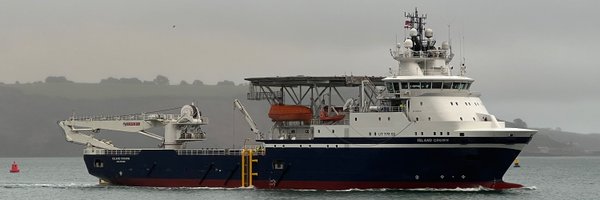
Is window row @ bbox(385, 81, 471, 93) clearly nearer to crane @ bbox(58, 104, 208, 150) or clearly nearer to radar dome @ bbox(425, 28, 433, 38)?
radar dome @ bbox(425, 28, 433, 38)

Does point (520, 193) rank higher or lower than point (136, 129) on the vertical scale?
lower

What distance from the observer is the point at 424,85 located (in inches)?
2235

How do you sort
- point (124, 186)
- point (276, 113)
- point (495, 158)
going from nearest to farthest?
1. point (495, 158)
2. point (276, 113)
3. point (124, 186)

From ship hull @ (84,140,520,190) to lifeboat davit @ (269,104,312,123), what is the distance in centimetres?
238

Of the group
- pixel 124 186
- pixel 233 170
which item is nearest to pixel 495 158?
pixel 233 170

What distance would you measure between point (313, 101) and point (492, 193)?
1135cm

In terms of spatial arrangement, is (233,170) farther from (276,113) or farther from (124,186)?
(124,186)

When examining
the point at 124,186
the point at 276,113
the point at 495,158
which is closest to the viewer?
the point at 495,158

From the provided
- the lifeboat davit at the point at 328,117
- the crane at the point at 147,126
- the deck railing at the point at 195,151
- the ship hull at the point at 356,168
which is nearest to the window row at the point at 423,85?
the lifeboat davit at the point at 328,117

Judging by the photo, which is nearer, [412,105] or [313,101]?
[412,105]

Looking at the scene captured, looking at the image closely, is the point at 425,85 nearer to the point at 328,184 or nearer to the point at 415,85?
the point at 415,85

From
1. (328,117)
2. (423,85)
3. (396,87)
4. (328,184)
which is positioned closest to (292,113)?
(328,117)

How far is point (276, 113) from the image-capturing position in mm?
61250

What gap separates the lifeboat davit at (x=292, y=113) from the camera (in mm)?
60594
